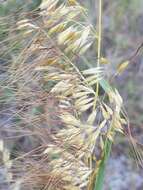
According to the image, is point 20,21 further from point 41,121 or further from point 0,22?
point 41,121

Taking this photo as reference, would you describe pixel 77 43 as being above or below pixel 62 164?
above

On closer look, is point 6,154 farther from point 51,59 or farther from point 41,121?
point 51,59

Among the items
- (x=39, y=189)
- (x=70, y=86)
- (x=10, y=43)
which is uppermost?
(x=10, y=43)

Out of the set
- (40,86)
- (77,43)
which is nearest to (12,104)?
(40,86)

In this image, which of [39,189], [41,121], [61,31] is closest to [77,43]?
[61,31]

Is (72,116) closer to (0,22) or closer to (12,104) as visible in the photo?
(12,104)

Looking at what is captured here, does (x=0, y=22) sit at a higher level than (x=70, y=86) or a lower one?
higher

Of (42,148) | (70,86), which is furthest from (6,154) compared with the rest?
(70,86)
